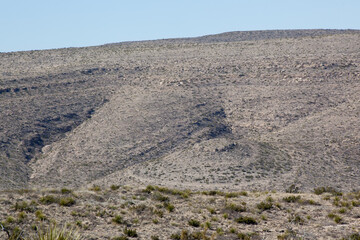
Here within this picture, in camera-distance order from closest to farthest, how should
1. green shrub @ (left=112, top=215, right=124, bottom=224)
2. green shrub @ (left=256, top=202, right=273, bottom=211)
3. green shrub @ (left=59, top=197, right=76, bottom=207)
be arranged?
green shrub @ (left=112, top=215, right=124, bottom=224)
green shrub @ (left=59, top=197, right=76, bottom=207)
green shrub @ (left=256, top=202, right=273, bottom=211)

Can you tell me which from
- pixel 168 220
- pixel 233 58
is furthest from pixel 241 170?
pixel 233 58

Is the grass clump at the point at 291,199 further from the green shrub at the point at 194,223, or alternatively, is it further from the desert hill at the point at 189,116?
the desert hill at the point at 189,116

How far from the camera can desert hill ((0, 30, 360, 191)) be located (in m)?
37.8

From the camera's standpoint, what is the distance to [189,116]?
1921 inches

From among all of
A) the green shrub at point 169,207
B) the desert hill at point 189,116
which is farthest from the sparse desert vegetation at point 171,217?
the desert hill at point 189,116

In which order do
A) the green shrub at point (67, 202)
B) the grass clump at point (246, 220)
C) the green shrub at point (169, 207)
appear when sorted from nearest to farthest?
the grass clump at point (246, 220) < the green shrub at point (67, 202) < the green shrub at point (169, 207)

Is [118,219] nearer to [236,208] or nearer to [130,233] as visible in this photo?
[130,233]

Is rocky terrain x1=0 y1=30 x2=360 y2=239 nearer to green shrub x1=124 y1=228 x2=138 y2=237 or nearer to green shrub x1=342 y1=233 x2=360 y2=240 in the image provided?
green shrub x1=124 y1=228 x2=138 y2=237

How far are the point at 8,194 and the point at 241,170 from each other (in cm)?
1979

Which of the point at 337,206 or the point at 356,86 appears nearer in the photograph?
the point at 337,206

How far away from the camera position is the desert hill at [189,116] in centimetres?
3784

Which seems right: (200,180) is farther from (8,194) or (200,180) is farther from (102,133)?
(8,194)

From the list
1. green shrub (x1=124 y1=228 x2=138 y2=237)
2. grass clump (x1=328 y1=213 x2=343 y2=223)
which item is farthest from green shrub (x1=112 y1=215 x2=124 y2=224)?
grass clump (x1=328 y1=213 x2=343 y2=223)

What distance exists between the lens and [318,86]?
53.5m
